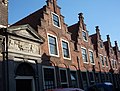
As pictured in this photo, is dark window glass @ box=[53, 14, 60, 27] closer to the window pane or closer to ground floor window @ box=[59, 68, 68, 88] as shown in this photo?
ground floor window @ box=[59, 68, 68, 88]

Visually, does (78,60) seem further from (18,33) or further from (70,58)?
(18,33)

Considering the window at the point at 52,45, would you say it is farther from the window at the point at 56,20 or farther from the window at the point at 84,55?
the window at the point at 84,55

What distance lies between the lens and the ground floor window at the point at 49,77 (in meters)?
17.2

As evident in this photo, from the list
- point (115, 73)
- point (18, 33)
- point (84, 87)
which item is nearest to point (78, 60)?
point (84, 87)

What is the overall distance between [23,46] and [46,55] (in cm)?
303

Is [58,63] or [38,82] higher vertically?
[58,63]

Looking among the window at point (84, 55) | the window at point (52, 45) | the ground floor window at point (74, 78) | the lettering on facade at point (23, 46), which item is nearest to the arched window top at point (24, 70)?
the lettering on facade at point (23, 46)

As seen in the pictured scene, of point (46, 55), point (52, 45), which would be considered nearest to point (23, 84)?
point (46, 55)

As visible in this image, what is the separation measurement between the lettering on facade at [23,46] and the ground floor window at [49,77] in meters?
2.11

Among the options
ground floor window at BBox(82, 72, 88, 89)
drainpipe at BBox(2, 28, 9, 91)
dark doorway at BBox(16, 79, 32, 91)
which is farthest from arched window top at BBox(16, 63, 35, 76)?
ground floor window at BBox(82, 72, 88, 89)

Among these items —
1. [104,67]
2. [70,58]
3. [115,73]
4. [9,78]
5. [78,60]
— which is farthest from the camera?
[115,73]

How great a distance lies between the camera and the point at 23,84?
15.3 meters

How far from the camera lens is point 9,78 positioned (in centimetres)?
1346

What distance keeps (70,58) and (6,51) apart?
9286 mm
